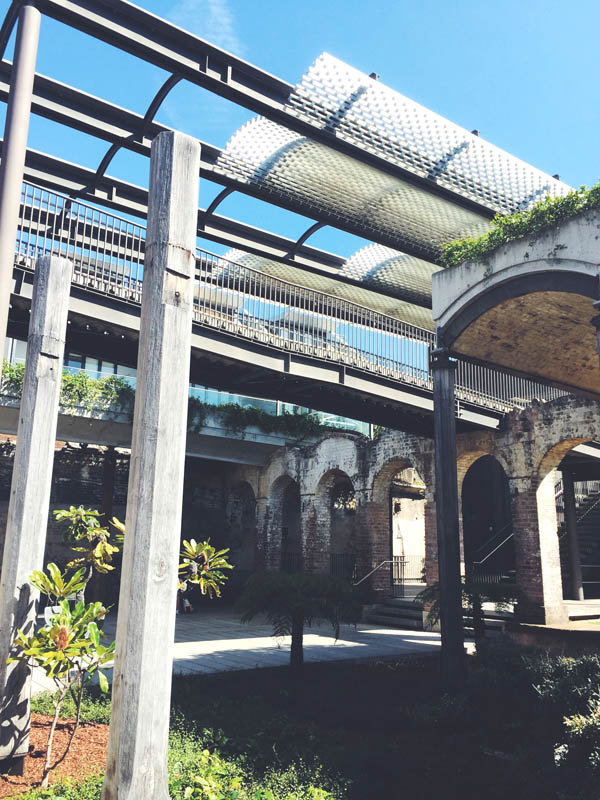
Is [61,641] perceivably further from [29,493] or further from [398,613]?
[398,613]

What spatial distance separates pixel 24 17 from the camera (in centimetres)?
795

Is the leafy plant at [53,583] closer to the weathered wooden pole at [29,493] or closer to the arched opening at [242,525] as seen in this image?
the weathered wooden pole at [29,493]

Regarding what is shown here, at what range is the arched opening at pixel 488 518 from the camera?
1959cm

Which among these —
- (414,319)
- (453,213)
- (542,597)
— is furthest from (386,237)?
(542,597)

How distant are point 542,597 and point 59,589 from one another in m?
10.8

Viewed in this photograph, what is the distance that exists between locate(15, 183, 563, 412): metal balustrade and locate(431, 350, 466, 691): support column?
3277mm

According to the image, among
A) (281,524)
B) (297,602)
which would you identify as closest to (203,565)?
(297,602)

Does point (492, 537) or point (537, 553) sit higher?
point (492, 537)

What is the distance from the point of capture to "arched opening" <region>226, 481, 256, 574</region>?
20719 mm

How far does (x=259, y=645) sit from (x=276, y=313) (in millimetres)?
6139

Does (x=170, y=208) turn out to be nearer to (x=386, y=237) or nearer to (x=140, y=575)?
(x=140, y=575)

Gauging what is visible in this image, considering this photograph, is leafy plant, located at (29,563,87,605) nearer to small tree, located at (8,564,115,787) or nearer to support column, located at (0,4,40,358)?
small tree, located at (8,564,115,787)

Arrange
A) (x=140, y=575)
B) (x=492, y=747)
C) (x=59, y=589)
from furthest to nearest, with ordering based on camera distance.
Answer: (x=492, y=747) → (x=59, y=589) → (x=140, y=575)

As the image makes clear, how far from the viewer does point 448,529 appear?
8086 mm
